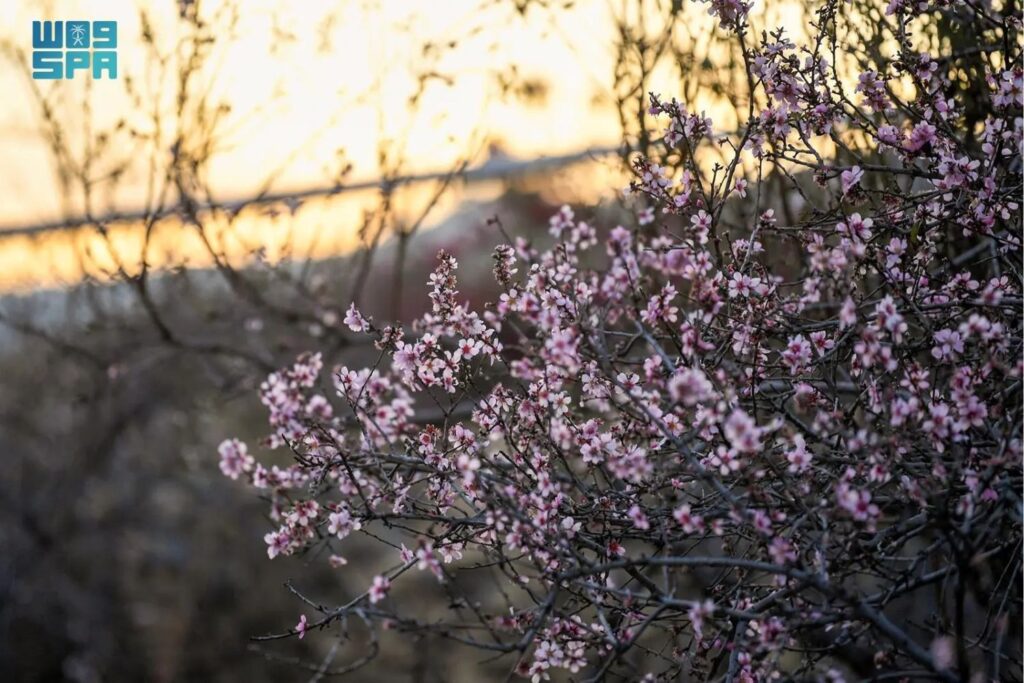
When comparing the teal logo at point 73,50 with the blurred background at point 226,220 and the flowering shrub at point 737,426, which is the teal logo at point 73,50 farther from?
the flowering shrub at point 737,426

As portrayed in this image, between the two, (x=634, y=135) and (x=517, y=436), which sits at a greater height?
(x=634, y=135)

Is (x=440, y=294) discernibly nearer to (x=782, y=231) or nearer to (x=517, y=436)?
(x=517, y=436)

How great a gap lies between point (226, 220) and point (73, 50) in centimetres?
117

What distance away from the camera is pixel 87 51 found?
443 centimetres

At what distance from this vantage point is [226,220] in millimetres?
4047

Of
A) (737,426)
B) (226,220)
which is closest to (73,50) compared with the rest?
(226,220)

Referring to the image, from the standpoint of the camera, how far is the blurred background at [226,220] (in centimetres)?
396

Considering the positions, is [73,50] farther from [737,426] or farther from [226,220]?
[737,426]

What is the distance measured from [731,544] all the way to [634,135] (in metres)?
1.79

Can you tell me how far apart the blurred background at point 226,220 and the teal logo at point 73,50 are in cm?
5

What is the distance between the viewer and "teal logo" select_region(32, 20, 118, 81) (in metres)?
4.33

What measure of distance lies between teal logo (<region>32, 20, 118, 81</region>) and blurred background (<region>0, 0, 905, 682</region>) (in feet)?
A: 0.18

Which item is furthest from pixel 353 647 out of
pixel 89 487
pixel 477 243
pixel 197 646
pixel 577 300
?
pixel 577 300

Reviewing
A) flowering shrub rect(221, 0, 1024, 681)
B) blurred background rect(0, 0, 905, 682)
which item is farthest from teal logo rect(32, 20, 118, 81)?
flowering shrub rect(221, 0, 1024, 681)
